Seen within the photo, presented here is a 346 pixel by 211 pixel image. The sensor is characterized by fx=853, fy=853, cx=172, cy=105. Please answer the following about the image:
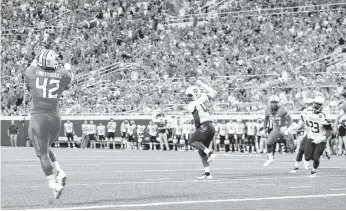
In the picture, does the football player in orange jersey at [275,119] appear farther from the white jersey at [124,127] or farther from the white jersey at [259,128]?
the white jersey at [124,127]

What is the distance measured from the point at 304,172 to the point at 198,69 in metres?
22.9

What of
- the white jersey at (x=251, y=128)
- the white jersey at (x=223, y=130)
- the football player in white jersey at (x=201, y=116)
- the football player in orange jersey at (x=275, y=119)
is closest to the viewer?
the football player in white jersey at (x=201, y=116)

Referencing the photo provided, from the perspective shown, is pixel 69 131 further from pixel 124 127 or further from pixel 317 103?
pixel 317 103

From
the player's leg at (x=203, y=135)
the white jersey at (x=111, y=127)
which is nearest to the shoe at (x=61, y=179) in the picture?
the player's leg at (x=203, y=135)

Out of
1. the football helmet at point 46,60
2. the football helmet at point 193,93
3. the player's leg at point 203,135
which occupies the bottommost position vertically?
the player's leg at point 203,135

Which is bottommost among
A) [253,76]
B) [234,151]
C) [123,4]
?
[234,151]

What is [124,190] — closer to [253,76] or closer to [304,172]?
[304,172]

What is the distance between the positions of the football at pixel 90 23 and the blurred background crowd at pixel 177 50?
0.39 meters

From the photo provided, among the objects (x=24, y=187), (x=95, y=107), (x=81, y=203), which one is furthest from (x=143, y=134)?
(x=81, y=203)

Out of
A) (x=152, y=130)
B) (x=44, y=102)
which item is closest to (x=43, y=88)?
(x=44, y=102)

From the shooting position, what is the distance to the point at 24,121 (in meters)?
44.9

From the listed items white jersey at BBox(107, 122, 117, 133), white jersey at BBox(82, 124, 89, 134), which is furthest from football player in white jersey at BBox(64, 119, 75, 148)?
white jersey at BBox(107, 122, 117, 133)

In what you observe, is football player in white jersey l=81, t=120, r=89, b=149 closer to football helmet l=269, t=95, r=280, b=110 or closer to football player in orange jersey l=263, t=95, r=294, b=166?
football player in orange jersey l=263, t=95, r=294, b=166

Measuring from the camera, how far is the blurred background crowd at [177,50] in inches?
1527
